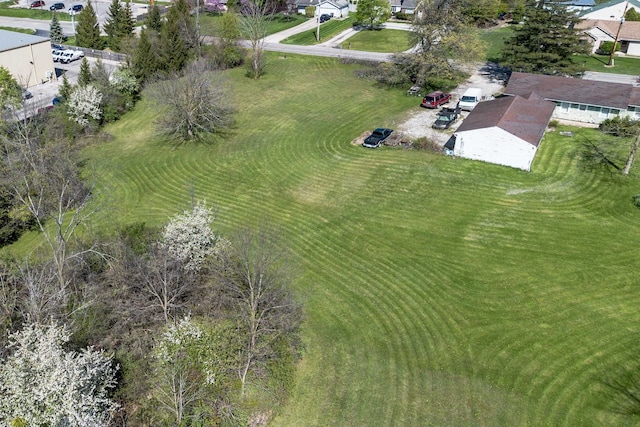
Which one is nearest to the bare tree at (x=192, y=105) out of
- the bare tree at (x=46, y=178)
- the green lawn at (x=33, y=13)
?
the bare tree at (x=46, y=178)

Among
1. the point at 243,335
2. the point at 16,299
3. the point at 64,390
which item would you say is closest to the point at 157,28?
the point at 16,299

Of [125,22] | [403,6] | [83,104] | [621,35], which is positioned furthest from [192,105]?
[621,35]

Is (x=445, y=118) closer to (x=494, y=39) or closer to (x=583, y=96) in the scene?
(x=583, y=96)

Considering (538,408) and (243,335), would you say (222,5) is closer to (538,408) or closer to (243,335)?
(243,335)

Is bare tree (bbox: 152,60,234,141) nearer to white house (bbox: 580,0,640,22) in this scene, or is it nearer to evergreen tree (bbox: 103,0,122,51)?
evergreen tree (bbox: 103,0,122,51)

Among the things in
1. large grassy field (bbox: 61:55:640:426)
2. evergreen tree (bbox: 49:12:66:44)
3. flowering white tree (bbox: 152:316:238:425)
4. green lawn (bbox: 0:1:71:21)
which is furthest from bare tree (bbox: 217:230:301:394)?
green lawn (bbox: 0:1:71:21)
